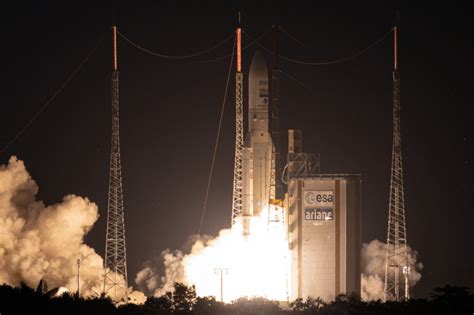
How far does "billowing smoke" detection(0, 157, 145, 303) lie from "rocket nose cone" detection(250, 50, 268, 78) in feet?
40.9

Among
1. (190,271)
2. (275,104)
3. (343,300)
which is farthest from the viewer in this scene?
(190,271)

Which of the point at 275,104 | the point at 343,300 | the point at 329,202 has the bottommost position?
the point at 343,300

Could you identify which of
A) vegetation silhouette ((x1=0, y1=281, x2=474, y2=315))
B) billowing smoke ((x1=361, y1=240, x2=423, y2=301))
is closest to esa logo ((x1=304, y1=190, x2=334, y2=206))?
vegetation silhouette ((x1=0, y1=281, x2=474, y2=315))

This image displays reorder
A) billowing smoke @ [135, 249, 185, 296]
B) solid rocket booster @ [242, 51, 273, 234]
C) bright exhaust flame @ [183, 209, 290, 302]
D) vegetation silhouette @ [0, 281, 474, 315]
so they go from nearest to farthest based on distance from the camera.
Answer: vegetation silhouette @ [0, 281, 474, 315] < solid rocket booster @ [242, 51, 273, 234] < bright exhaust flame @ [183, 209, 290, 302] < billowing smoke @ [135, 249, 185, 296]

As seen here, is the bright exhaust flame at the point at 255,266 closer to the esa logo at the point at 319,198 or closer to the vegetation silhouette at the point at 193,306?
the esa logo at the point at 319,198

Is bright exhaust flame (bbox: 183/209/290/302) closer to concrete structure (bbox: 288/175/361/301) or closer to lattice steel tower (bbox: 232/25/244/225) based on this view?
lattice steel tower (bbox: 232/25/244/225)

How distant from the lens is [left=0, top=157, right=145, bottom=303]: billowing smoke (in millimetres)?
79562

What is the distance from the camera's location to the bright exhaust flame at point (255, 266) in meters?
77.9

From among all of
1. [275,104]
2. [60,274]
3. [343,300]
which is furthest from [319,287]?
[60,274]

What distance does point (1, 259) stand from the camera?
3127 inches

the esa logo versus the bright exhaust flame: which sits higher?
the esa logo

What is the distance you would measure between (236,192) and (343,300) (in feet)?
33.0

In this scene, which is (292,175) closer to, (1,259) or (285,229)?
(285,229)

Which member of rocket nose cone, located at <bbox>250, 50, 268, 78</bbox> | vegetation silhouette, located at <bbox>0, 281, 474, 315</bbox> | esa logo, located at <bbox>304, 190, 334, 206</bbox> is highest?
rocket nose cone, located at <bbox>250, 50, 268, 78</bbox>
